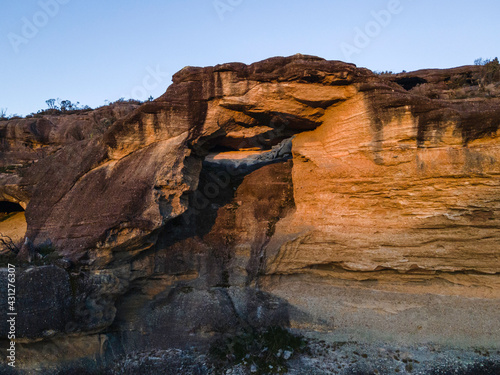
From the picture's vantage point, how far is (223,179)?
12805 millimetres

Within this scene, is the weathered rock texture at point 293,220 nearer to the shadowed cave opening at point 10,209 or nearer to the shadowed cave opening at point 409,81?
the shadowed cave opening at point 10,209

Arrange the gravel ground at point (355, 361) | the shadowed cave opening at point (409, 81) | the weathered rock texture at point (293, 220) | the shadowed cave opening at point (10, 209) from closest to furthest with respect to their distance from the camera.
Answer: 1. the gravel ground at point (355, 361)
2. the weathered rock texture at point (293, 220)
3. the shadowed cave opening at point (10, 209)
4. the shadowed cave opening at point (409, 81)

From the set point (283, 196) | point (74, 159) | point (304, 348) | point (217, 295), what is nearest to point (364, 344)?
point (304, 348)

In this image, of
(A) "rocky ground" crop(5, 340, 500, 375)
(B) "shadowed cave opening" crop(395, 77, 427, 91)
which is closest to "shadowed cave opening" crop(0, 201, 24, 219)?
(A) "rocky ground" crop(5, 340, 500, 375)

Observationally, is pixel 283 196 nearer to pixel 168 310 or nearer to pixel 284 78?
pixel 284 78

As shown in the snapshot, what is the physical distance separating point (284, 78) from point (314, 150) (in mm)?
2389

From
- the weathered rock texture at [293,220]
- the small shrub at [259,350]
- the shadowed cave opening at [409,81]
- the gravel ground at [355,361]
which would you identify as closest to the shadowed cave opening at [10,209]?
the weathered rock texture at [293,220]

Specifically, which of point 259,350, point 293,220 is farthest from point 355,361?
point 293,220

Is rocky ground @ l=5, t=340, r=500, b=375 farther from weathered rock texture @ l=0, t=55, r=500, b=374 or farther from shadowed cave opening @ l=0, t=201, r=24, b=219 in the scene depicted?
shadowed cave opening @ l=0, t=201, r=24, b=219

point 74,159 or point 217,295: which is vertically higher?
point 74,159

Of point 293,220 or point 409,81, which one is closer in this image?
point 293,220

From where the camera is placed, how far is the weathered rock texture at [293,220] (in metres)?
8.84

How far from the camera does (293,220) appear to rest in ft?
35.1

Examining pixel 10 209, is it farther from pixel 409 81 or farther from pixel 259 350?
pixel 409 81
